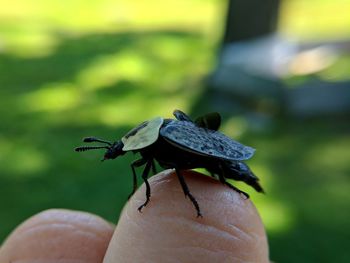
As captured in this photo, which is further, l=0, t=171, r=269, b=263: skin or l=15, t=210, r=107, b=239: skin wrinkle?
l=15, t=210, r=107, b=239: skin wrinkle

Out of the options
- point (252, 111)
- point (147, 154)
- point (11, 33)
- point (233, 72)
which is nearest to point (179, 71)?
point (233, 72)

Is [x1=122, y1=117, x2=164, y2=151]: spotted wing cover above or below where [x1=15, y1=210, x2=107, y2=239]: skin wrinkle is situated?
above

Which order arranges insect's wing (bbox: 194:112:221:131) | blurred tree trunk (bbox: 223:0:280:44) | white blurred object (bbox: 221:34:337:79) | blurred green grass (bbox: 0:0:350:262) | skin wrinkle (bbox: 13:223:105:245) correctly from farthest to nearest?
blurred tree trunk (bbox: 223:0:280:44), white blurred object (bbox: 221:34:337:79), blurred green grass (bbox: 0:0:350:262), skin wrinkle (bbox: 13:223:105:245), insect's wing (bbox: 194:112:221:131)

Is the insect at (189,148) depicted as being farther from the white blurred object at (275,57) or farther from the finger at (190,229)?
the white blurred object at (275,57)

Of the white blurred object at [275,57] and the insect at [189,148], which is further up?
the insect at [189,148]

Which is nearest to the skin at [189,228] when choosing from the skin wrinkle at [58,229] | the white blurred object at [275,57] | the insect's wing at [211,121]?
the insect's wing at [211,121]

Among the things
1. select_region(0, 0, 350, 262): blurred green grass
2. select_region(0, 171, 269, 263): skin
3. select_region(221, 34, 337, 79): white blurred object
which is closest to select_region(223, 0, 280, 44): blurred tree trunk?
select_region(221, 34, 337, 79): white blurred object

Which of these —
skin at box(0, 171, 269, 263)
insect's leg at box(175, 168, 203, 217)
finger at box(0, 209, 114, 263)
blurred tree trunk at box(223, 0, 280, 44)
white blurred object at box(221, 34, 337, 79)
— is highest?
insect's leg at box(175, 168, 203, 217)

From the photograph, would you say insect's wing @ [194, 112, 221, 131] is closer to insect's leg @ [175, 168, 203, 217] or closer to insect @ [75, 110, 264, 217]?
insect @ [75, 110, 264, 217]

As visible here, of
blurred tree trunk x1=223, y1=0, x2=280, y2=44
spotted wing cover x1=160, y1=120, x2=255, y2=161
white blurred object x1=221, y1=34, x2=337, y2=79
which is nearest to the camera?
spotted wing cover x1=160, y1=120, x2=255, y2=161
